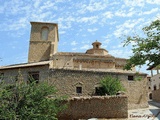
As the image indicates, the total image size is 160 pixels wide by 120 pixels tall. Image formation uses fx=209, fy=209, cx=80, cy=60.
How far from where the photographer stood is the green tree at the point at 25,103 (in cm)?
1170

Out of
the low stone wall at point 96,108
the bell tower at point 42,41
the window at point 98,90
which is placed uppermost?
the bell tower at point 42,41

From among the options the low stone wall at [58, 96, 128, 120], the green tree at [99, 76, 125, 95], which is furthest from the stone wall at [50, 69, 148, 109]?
the low stone wall at [58, 96, 128, 120]

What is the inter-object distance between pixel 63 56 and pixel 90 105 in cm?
1351

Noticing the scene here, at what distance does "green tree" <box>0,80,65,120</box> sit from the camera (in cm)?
1170

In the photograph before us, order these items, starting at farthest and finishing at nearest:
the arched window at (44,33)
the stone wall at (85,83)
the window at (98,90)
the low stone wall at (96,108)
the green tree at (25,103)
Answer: the arched window at (44,33)
the stone wall at (85,83)
the window at (98,90)
the low stone wall at (96,108)
the green tree at (25,103)

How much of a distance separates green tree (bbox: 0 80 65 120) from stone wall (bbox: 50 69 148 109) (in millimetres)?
7916

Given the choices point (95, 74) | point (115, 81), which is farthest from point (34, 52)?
point (115, 81)

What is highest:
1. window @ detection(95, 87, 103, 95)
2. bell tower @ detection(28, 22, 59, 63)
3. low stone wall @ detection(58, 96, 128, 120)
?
bell tower @ detection(28, 22, 59, 63)

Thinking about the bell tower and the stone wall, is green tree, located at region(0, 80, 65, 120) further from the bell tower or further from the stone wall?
the bell tower

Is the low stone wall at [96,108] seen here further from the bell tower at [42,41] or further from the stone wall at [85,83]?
the bell tower at [42,41]

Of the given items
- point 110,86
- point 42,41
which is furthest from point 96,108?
point 42,41

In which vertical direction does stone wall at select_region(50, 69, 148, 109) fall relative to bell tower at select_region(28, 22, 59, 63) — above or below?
below

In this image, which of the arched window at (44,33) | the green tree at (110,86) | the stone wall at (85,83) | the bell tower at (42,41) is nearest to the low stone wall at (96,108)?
the green tree at (110,86)

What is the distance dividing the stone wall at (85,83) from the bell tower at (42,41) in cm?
988
